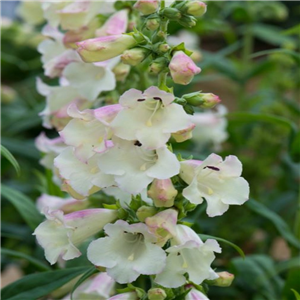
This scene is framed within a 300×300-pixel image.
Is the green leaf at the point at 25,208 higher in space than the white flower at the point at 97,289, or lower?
lower

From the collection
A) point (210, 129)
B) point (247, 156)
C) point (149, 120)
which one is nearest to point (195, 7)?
point (149, 120)

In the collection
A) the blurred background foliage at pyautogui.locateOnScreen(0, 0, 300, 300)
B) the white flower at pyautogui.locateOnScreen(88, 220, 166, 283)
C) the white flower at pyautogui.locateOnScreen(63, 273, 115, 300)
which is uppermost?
the white flower at pyautogui.locateOnScreen(88, 220, 166, 283)

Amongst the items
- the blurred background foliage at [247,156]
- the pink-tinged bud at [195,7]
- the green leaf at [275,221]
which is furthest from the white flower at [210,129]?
the pink-tinged bud at [195,7]

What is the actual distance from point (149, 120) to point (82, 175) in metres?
0.11

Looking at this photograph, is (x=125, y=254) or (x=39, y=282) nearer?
(x=125, y=254)

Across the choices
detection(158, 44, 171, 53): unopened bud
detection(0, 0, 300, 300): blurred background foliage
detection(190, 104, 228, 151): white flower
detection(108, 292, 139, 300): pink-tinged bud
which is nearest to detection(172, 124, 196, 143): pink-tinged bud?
detection(158, 44, 171, 53): unopened bud

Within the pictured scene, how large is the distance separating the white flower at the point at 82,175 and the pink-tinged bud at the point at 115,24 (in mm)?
342

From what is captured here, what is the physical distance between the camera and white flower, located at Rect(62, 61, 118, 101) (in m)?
1.12

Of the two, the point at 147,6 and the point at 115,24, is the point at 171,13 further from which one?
the point at 115,24

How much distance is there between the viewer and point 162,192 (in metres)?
0.79

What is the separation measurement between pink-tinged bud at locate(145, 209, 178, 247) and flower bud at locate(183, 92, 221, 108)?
147 mm

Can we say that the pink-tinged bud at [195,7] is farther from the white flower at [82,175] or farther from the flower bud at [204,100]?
the white flower at [82,175]

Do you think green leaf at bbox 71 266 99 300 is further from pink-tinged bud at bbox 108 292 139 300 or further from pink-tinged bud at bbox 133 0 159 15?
pink-tinged bud at bbox 133 0 159 15

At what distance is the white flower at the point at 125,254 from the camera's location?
783mm
